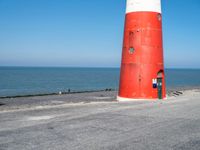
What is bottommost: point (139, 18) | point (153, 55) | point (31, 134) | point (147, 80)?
point (31, 134)

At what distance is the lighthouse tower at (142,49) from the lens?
18.2m

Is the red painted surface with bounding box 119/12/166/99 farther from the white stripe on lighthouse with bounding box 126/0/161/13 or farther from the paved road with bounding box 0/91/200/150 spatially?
the paved road with bounding box 0/91/200/150

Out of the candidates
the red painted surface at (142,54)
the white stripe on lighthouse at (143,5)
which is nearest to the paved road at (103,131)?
the red painted surface at (142,54)

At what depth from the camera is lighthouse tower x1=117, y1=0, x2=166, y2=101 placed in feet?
59.6

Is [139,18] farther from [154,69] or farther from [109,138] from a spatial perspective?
[109,138]

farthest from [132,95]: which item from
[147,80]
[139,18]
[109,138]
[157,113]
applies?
[109,138]

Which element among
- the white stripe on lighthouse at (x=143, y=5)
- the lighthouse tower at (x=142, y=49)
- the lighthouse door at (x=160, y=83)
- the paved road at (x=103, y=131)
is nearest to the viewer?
the paved road at (x=103, y=131)

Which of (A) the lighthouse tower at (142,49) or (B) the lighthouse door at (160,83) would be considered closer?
(A) the lighthouse tower at (142,49)

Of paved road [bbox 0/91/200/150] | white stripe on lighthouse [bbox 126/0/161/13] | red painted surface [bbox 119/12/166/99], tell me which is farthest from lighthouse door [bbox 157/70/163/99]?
paved road [bbox 0/91/200/150]

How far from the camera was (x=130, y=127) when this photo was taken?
29.9 feet

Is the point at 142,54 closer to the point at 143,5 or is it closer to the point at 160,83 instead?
the point at 160,83

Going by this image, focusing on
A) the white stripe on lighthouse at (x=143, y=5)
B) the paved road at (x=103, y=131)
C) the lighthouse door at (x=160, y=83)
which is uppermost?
the white stripe on lighthouse at (x=143, y=5)

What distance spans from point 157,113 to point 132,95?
6.57 meters

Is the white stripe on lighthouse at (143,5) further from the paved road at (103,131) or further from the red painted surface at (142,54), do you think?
the paved road at (103,131)
